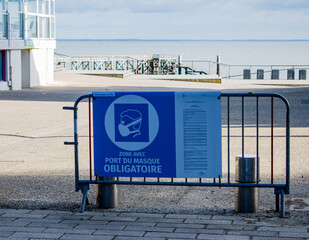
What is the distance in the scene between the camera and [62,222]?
6574 mm

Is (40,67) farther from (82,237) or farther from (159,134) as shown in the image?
(82,237)

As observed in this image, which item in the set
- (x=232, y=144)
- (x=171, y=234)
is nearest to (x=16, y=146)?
(x=232, y=144)

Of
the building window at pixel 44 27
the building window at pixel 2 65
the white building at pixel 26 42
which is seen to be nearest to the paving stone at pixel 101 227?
the white building at pixel 26 42

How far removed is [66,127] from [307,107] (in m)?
8.38

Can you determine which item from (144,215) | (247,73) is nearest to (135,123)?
(144,215)

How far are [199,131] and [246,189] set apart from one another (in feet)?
2.67

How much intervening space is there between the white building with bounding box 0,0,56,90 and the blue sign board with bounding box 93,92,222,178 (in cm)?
2127

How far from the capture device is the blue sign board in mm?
7016

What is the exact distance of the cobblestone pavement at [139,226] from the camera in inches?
237

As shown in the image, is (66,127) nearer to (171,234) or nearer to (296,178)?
(296,178)

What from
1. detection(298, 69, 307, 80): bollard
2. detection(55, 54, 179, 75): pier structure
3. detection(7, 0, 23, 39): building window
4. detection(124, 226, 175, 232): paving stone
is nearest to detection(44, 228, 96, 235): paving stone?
detection(124, 226, 175, 232): paving stone

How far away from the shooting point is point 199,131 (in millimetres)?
7012

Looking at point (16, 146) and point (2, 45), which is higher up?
point (2, 45)

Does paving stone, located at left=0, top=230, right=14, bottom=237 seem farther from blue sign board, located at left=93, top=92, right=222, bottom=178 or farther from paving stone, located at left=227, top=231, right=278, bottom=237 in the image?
paving stone, located at left=227, top=231, right=278, bottom=237
